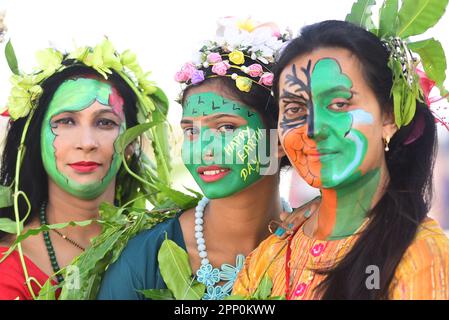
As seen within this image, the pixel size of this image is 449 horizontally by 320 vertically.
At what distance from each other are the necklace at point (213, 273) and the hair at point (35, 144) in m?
0.98

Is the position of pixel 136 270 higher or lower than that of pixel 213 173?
lower

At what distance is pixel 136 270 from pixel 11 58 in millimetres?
1535

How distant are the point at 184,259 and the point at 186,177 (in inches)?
47.5

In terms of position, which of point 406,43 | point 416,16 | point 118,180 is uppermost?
point 416,16

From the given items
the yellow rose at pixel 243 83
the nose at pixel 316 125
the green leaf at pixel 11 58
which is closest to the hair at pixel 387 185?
the nose at pixel 316 125

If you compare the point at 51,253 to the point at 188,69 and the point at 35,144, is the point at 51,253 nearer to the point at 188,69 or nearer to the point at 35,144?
the point at 35,144

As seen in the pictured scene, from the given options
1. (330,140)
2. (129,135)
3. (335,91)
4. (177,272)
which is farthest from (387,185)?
(129,135)

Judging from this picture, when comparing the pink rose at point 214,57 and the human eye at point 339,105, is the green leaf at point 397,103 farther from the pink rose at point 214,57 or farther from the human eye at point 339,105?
the pink rose at point 214,57

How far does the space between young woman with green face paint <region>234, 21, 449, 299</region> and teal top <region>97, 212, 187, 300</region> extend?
1.79 feet

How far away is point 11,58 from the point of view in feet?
14.0

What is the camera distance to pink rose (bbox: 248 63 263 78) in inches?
144

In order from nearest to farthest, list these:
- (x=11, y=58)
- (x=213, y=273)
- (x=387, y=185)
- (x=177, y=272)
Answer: (x=387, y=185) → (x=177, y=272) → (x=213, y=273) → (x=11, y=58)

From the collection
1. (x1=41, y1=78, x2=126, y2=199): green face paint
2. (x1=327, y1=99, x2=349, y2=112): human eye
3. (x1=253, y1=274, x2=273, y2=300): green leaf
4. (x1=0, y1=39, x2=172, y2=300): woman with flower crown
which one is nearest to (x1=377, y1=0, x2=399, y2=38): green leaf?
(x1=327, y1=99, x2=349, y2=112): human eye

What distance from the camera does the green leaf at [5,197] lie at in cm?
428
